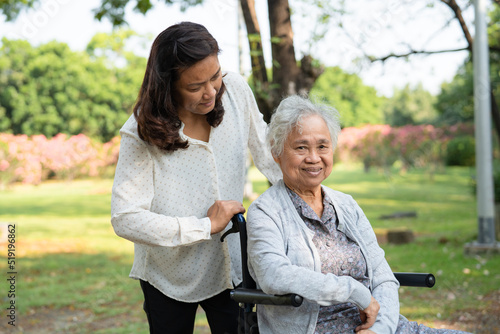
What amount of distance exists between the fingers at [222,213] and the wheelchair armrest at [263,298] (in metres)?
0.25

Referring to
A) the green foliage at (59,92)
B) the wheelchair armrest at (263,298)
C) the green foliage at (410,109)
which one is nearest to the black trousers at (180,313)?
the wheelchair armrest at (263,298)

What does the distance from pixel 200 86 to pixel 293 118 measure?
410 millimetres

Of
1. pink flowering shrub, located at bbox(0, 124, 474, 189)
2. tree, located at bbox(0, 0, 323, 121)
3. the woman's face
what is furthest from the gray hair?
pink flowering shrub, located at bbox(0, 124, 474, 189)

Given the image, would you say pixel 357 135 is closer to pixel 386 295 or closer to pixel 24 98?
pixel 386 295

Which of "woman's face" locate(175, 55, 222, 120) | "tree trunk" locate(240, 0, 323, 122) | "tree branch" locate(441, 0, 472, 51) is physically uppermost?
"tree branch" locate(441, 0, 472, 51)

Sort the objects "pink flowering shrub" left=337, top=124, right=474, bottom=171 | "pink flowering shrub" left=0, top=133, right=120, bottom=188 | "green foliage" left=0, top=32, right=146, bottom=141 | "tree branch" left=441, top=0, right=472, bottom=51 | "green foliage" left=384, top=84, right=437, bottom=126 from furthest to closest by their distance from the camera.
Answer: "green foliage" left=384, top=84, right=437, bottom=126 < "green foliage" left=0, top=32, right=146, bottom=141 < "pink flowering shrub" left=0, top=133, right=120, bottom=188 < "pink flowering shrub" left=337, top=124, right=474, bottom=171 < "tree branch" left=441, top=0, right=472, bottom=51

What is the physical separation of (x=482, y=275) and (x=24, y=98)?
28473mm

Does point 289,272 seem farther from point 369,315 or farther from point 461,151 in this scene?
point 461,151

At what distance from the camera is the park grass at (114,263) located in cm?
486

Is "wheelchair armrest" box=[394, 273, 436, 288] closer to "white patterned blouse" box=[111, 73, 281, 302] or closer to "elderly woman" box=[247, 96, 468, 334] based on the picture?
"elderly woman" box=[247, 96, 468, 334]

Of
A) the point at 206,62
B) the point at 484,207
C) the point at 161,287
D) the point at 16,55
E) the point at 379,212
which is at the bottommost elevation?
the point at 379,212

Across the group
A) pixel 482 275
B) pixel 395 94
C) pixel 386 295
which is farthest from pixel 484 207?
pixel 395 94

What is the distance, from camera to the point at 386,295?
80.4 inches

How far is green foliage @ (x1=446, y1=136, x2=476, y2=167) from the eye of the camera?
21.3m
